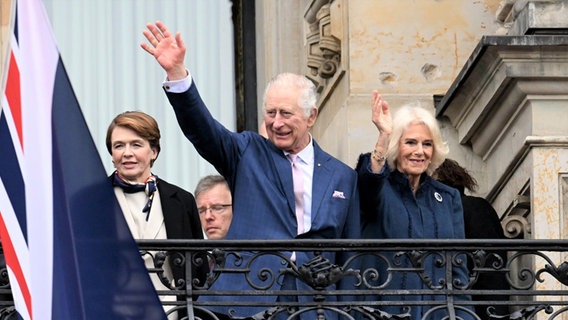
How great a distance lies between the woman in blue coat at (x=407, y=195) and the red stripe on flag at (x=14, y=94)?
2.17m

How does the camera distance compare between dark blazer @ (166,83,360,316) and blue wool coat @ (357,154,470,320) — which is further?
blue wool coat @ (357,154,470,320)

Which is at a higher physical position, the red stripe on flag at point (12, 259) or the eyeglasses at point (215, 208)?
the eyeglasses at point (215, 208)

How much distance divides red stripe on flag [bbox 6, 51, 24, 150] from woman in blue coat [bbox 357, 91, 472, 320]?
217 cm

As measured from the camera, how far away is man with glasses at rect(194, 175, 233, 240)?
44.8 ft

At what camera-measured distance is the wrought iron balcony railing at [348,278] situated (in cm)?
1264

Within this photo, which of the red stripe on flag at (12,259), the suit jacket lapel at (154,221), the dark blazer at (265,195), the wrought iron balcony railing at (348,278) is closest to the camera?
the red stripe on flag at (12,259)

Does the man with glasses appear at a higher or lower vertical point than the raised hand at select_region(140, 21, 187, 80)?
lower

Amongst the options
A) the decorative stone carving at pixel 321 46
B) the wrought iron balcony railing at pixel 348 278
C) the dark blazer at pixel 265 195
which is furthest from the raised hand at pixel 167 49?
the decorative stone carving at pixel 321 46

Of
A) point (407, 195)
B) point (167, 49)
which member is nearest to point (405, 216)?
point (407, 195)

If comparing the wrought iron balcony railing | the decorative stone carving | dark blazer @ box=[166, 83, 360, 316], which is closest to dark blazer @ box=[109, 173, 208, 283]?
the wrought iron balcony railing

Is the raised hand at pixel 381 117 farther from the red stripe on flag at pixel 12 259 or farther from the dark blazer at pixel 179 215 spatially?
the red stripe on flag at pixel 12 259

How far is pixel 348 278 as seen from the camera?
12844 mm

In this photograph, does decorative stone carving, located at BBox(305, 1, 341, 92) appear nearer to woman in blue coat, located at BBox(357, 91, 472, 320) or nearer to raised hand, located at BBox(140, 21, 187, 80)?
woman in blue coat, located at BBox(357, 91, 472, 320)

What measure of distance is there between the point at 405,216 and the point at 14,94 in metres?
2.38
